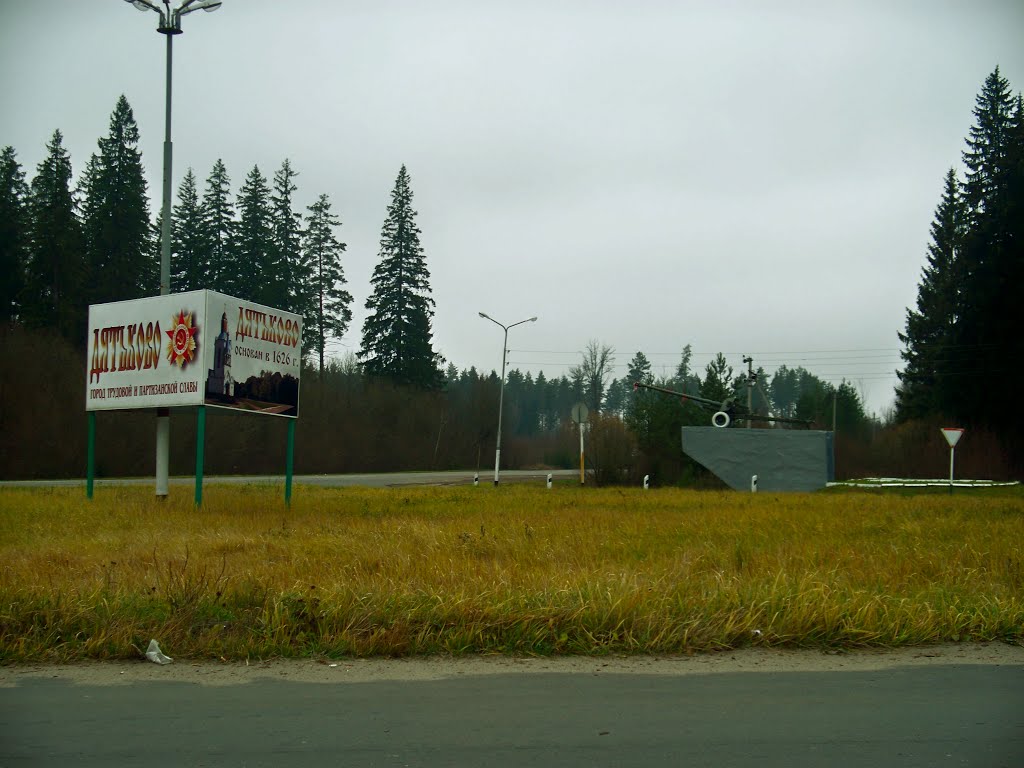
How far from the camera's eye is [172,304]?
16.8 m

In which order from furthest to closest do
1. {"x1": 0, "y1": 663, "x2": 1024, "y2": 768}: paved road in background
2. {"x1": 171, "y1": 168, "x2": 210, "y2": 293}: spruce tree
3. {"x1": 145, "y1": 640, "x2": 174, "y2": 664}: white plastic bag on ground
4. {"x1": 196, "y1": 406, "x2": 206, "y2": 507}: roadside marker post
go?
1. {"x1": 171, "y1": 168, "x2": 210, "y2": 293}: spruce tree
2. {"x1": 196, "y1": 406, "x2": 206, "y2": 507}: roadside marker post
3. {"x1": 145, "y1": 640, "x2": 174, "y2": 664}: white plastic bag on ground
4. {"x1": 0, "y1": 663, "x2": 1024, "y2": 768}: paved road in background

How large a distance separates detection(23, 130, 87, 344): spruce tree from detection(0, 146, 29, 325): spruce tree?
42 centimetres

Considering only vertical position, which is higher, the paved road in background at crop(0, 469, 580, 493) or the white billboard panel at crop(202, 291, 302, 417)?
the white billboard panel at crop(202, 291, 302, 417)

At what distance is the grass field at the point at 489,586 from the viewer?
6.46m

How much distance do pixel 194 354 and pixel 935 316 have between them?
172ft

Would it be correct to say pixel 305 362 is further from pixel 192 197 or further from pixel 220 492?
pixel 220 492

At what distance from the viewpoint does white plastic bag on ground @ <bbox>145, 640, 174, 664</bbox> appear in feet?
20.1

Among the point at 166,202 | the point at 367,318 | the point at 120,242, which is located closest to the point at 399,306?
the point at 367,318

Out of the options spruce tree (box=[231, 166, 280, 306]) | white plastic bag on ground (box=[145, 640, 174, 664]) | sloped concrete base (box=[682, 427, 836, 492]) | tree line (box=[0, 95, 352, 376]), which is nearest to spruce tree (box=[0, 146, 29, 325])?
tree line (box=[0, 95, 352, 376])

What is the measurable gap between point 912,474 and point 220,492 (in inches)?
1419

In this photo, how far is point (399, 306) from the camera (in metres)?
62.2

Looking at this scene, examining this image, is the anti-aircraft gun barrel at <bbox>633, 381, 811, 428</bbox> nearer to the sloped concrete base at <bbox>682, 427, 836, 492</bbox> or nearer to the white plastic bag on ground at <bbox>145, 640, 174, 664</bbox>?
the sloped concrete base at <bbox>682, 427, 836, 492</bbox>

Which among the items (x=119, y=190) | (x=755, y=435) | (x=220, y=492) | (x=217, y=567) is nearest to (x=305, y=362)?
(x=119, y=190)

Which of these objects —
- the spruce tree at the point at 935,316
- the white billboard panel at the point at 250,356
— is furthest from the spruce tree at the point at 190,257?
the spruce tree at the point at 935,316
